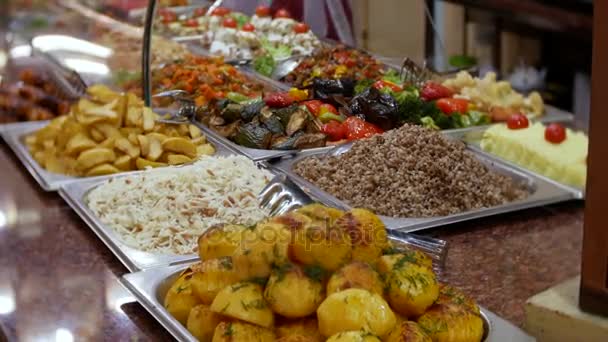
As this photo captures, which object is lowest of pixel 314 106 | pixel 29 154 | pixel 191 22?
pixel 29 154

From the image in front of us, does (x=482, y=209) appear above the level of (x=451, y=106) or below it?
below

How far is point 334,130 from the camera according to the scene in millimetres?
1744

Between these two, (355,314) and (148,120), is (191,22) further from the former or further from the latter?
(355,314)

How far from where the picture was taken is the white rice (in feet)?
5.99

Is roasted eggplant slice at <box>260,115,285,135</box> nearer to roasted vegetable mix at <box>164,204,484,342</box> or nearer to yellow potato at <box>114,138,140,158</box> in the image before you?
roasted vegetable mix at <box>164,204,484,342</box>

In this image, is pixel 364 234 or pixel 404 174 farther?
pixel 404 174

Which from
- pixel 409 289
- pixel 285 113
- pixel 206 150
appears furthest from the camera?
pixel 206 150

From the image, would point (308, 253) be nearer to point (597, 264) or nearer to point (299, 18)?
point (597, 264)

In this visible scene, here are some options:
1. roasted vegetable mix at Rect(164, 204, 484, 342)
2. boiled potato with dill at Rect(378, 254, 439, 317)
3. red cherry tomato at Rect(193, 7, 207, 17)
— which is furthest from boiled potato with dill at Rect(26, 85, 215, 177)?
boiled potato with dill at Rect(378, 254, 439, 317)

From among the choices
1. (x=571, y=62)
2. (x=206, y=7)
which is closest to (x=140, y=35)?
(x=206, y=7)

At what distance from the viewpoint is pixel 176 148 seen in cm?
216

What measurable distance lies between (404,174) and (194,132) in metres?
0.59

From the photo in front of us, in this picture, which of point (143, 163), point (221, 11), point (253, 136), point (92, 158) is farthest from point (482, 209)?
point (221, 11)

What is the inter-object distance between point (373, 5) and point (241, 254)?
1.02 m
